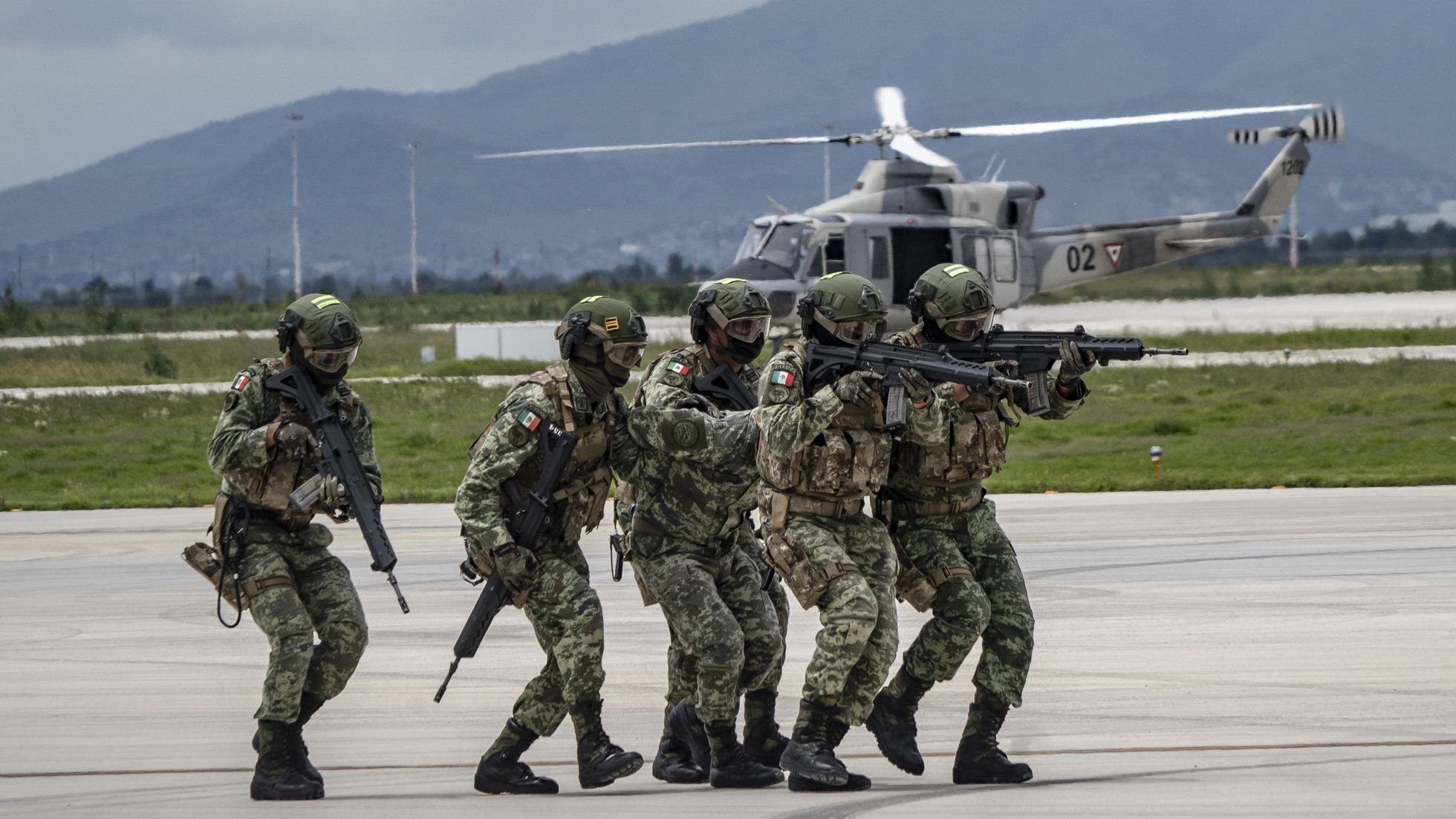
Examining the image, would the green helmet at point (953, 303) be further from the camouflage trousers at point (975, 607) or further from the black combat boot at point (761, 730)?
the black combat boot at point (761, 730)

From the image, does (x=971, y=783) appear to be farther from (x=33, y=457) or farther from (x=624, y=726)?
(x=33, y=457)

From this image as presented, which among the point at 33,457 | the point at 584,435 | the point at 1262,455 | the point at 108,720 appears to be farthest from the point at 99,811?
the point at 33,457

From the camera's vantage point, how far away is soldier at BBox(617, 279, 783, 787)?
6988mm

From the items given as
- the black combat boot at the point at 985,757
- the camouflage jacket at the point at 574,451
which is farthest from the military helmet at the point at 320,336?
the black combat boot at the point at 985,757

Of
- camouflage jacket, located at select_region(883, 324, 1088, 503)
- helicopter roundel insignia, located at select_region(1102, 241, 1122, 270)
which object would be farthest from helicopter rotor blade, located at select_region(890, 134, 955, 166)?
camouflage jacket, located at select_region(883, 324, 1088, 503)

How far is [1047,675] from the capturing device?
9203mm

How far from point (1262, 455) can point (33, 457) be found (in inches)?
628

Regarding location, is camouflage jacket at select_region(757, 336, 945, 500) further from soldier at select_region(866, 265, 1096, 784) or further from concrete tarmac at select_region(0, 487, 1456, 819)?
concrete tarmac at select_region(0, 487, 1456, 819)

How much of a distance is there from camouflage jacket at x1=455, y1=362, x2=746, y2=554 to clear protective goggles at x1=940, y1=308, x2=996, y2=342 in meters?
1.09

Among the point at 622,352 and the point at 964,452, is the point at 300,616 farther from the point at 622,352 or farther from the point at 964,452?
the point at 964,452

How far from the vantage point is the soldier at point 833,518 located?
23.0ft

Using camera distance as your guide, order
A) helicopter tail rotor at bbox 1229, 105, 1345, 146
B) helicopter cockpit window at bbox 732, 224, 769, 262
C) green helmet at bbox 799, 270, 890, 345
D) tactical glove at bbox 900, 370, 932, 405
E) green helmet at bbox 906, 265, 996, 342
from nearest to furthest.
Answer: tactical glove at bbox 900, 370, 932, 405
green helmet at bbox 799, 270, 890, 345
green helmet at bbox 906, 265, 996, 342
helicopter cockpit window at bbox 732, 224, 769, 262
helicopter tail rotor at bbox 1229, 105, 1345, 146

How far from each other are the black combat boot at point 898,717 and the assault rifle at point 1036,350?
125 centimetres

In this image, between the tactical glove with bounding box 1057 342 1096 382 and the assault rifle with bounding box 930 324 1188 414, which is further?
the tactical glove with bounding box 1057 342 1096 382
